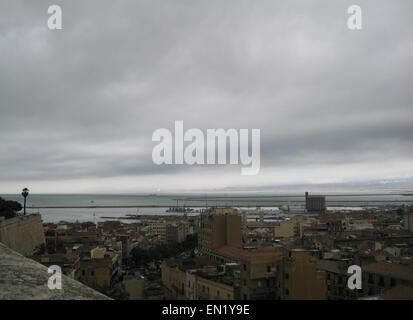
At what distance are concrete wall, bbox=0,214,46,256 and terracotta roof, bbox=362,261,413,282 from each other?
12687 mm

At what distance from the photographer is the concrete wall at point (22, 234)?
1527cm

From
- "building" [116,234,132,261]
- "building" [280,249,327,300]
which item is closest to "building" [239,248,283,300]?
"building" [280,249,327,300]

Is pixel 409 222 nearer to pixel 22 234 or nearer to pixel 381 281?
pixel 381 281

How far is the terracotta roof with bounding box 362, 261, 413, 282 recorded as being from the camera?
10.7m

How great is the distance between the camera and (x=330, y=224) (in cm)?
3691

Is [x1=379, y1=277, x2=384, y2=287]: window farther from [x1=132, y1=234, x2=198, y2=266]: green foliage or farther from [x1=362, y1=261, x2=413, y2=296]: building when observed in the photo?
[x1=132, y1=234, x2=198, y2=266]: green foliage

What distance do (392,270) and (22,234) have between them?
15.7m

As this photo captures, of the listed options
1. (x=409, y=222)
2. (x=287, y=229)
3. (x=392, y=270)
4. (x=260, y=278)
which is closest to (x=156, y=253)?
(x=260, y=278)

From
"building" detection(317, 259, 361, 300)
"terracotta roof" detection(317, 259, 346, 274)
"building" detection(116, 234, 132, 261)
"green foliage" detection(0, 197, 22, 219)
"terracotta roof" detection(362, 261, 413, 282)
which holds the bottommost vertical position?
"building" detection(116, 234, 132, 261)

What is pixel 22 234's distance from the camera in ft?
59.5
